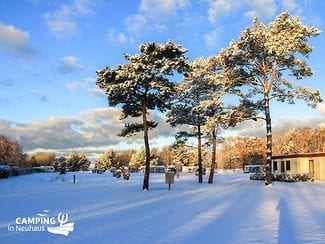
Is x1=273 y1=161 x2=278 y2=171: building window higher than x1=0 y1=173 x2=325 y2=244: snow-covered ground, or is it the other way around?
x1=273 y1=161 x2=278 y2=171: building window

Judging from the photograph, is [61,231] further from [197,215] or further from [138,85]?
[138,85]

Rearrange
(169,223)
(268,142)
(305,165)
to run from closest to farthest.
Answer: (169,223) → (268,142) → (305,165)

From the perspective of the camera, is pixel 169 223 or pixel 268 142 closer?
pixel 169 223

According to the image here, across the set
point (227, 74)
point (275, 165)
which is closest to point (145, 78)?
point (227, 74)

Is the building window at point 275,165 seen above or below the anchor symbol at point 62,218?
above

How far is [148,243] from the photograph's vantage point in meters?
8.62

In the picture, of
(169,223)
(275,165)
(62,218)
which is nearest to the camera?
(169,223)

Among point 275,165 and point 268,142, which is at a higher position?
point 268,142

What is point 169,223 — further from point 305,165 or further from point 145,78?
point 305,165

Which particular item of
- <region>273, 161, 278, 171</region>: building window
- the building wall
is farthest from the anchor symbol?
<region>273, 161, 278, 171</region>: building window

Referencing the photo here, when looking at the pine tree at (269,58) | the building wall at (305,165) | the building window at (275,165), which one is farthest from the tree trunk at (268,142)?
the building window at (275,165)

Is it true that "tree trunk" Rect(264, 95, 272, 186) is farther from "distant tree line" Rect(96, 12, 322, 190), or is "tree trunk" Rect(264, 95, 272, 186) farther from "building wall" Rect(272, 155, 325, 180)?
"building wall" Rect(272, 155, 325, 180)

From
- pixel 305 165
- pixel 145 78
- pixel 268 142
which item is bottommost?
pixel 305 165

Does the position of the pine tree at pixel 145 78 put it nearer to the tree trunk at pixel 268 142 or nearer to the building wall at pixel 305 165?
the tree trunk at pixel 268 142
